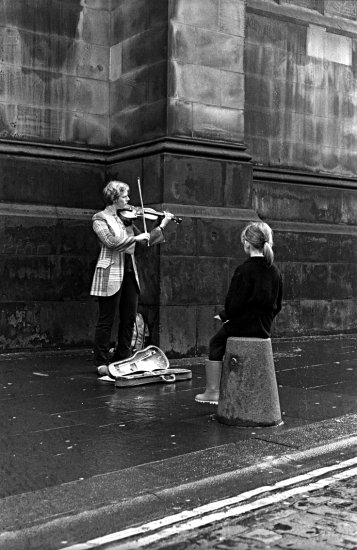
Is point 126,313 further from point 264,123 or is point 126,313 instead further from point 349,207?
point 349,207

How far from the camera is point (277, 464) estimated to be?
5.49 metres

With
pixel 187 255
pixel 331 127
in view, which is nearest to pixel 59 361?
pixel 187 255

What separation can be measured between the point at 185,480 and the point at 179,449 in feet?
2.34

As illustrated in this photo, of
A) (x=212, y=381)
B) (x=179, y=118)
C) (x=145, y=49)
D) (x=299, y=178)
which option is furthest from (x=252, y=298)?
(x=299, y=178)

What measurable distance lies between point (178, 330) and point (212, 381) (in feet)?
9.92

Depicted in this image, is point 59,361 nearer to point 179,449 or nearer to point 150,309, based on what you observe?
point 150,309

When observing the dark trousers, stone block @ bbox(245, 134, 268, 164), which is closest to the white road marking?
the dark trousers

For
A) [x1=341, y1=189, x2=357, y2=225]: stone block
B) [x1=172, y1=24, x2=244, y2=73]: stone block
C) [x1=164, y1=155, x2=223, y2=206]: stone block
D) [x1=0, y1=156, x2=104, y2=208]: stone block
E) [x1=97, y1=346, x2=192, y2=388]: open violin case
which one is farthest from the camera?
[x1=341, y1=189, x2=357, y2=225]: stone block

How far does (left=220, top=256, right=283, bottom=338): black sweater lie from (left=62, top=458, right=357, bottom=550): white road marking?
70.7 inches

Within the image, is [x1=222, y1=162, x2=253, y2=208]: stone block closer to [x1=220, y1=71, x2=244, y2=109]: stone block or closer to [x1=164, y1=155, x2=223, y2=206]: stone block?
[x1=164, y1=155, x2=223, y2=206]: stone block

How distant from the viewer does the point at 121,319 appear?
9.25 m

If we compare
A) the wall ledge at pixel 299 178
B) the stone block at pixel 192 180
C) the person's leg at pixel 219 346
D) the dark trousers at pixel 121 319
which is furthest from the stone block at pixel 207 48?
the person's leg at pixel 219 346

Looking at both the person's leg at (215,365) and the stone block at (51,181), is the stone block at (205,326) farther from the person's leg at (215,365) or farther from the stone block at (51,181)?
the person's leg at (215,365)

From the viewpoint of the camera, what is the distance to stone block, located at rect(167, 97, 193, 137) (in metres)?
10.7
